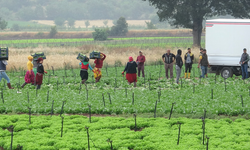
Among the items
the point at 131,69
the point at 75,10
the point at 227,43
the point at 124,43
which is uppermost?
the point at 75,10

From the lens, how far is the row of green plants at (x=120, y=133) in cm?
919

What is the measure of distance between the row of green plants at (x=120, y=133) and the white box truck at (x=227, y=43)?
10.8m

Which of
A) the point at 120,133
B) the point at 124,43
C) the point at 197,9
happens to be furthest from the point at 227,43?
the point at 124,43

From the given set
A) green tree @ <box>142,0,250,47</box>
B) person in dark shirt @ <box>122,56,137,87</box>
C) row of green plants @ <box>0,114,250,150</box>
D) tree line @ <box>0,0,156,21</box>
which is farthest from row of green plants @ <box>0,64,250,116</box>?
tree line @ <box>0,0,156,21</box>

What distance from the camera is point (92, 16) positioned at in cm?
18550

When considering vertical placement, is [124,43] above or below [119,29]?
below

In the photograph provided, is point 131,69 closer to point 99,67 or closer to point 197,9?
point 99,67

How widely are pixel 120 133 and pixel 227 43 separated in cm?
1369

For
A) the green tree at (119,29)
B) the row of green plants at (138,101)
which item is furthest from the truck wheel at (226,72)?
the green tree at (119,29)

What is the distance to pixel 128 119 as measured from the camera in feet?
39.6

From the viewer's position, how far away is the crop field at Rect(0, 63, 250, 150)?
31.1ft

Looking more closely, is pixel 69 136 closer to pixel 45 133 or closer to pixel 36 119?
pixel 45 133

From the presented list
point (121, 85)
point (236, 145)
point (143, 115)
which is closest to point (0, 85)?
point (121, 85)

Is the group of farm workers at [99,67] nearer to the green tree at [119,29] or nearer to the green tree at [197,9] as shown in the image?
the green tree at [197,9]
